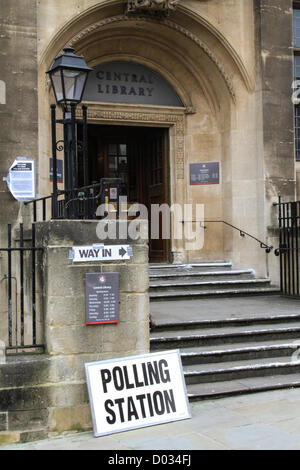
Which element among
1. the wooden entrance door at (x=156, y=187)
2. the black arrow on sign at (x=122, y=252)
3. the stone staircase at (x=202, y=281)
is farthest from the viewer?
the wooden entrance door at (x=156, y=187)

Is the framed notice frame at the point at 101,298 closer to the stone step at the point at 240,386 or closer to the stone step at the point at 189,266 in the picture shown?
the stone step at the point at 240,386

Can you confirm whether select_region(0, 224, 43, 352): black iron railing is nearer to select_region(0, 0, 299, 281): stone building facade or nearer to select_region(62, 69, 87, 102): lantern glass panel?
select_region(62, 69, 87, 102): lantern glass panel

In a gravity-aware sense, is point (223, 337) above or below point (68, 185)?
below

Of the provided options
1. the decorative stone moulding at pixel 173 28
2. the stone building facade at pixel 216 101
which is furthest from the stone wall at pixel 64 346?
the decorative stone moulding at pixel 173 28

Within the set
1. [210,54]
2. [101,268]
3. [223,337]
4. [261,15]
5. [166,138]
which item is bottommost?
[223,337]

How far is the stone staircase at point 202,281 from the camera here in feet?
36.1

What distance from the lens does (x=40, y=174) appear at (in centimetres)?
1060

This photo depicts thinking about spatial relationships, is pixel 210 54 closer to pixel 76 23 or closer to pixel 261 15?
pixel 261 15

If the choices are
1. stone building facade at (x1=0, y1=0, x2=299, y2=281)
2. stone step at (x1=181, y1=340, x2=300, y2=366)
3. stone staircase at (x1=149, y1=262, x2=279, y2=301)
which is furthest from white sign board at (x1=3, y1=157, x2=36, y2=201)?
stone step at (x1=181, y1=340, x2=300, y2=366)

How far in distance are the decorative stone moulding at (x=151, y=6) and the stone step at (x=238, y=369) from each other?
7.07 m

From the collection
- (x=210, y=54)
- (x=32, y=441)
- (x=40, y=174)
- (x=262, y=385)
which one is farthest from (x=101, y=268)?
(x=210, y=54)

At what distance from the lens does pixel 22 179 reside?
10.2 m

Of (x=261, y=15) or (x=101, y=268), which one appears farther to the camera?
(x=261, y=15)

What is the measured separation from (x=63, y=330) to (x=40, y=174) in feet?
16.5
